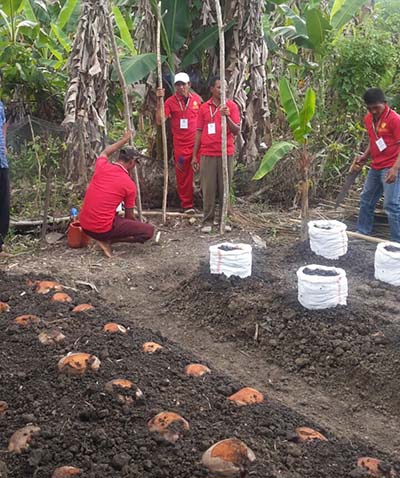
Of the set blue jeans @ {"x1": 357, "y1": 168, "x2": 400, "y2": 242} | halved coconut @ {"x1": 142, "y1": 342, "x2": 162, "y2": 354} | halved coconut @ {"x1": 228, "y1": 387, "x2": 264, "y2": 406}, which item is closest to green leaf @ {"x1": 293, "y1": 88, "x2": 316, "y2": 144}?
blue jeans @ {"x1": 357, "y1": 168, "x2": 400, "y2": 242}

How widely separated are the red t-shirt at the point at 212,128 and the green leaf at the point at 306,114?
1.20 meters

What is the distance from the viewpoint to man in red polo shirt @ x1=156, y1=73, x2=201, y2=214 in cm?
835

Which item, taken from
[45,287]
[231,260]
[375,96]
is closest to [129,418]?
[45,287]

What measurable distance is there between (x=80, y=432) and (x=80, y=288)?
3.15m

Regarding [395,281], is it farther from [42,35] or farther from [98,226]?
[42,35]

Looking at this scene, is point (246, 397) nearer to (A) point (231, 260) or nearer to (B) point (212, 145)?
(A) point (231, 260)

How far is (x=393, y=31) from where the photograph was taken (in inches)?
384

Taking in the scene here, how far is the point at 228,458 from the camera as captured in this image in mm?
2859

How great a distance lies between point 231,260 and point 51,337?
2.06 meters

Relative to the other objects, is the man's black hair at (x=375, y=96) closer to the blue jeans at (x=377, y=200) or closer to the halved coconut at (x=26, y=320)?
the blue jeans at (x=377, y=200)

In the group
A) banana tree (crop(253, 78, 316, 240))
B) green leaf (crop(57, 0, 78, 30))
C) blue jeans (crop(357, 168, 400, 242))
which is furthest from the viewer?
green leaf (crop(57, 0, 78, 30))

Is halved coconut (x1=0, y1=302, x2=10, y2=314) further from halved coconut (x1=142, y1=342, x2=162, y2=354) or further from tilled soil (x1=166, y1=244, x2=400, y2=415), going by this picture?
tilled soil (x1=166, y1=244, x2=400, y2=415)

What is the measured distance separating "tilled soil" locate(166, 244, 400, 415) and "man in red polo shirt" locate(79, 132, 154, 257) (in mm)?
1300

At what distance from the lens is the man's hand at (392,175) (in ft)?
22.5
